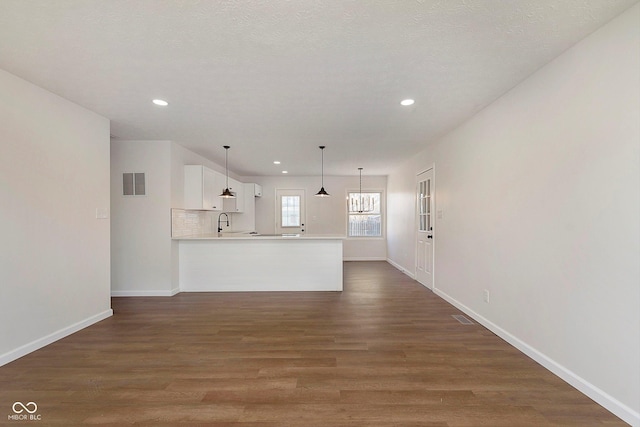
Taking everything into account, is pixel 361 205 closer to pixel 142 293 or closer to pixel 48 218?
pixel 142 293

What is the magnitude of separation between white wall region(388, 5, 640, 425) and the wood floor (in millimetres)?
270

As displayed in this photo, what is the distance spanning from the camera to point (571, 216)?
6.91 feet

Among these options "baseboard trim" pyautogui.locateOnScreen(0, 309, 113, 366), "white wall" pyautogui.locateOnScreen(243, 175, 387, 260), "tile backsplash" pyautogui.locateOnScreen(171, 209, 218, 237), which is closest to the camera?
"baseboard trim" pyautogui.locateOnScreen(0, 309, 113, 366)

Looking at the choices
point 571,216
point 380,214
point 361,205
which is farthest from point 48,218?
point 380,214

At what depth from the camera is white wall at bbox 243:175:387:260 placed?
26.8 feet

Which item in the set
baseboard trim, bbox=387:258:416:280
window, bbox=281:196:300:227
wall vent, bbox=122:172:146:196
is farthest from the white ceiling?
window, bbox=281:196:300:227

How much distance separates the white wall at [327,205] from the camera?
8.16m

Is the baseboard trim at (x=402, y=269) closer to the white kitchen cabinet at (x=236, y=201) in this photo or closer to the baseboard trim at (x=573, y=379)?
the baseboard trim at (x=573, y=379)

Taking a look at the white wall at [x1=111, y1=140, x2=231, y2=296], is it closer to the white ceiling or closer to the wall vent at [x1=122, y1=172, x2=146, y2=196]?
the wall vent at [x1=122, y1=172, x2=146, y2=196]

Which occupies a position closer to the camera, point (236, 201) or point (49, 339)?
point (49, 339)

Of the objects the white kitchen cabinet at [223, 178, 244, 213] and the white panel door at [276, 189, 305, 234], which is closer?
the white kitchen cabinet at [223, 178, 244, 213]

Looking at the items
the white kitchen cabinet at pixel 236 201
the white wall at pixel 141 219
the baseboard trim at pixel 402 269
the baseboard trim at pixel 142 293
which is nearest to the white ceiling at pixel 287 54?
the white wall at pixel 141 219

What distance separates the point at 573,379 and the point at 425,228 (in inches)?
128

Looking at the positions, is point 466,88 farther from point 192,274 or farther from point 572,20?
point 192,274
